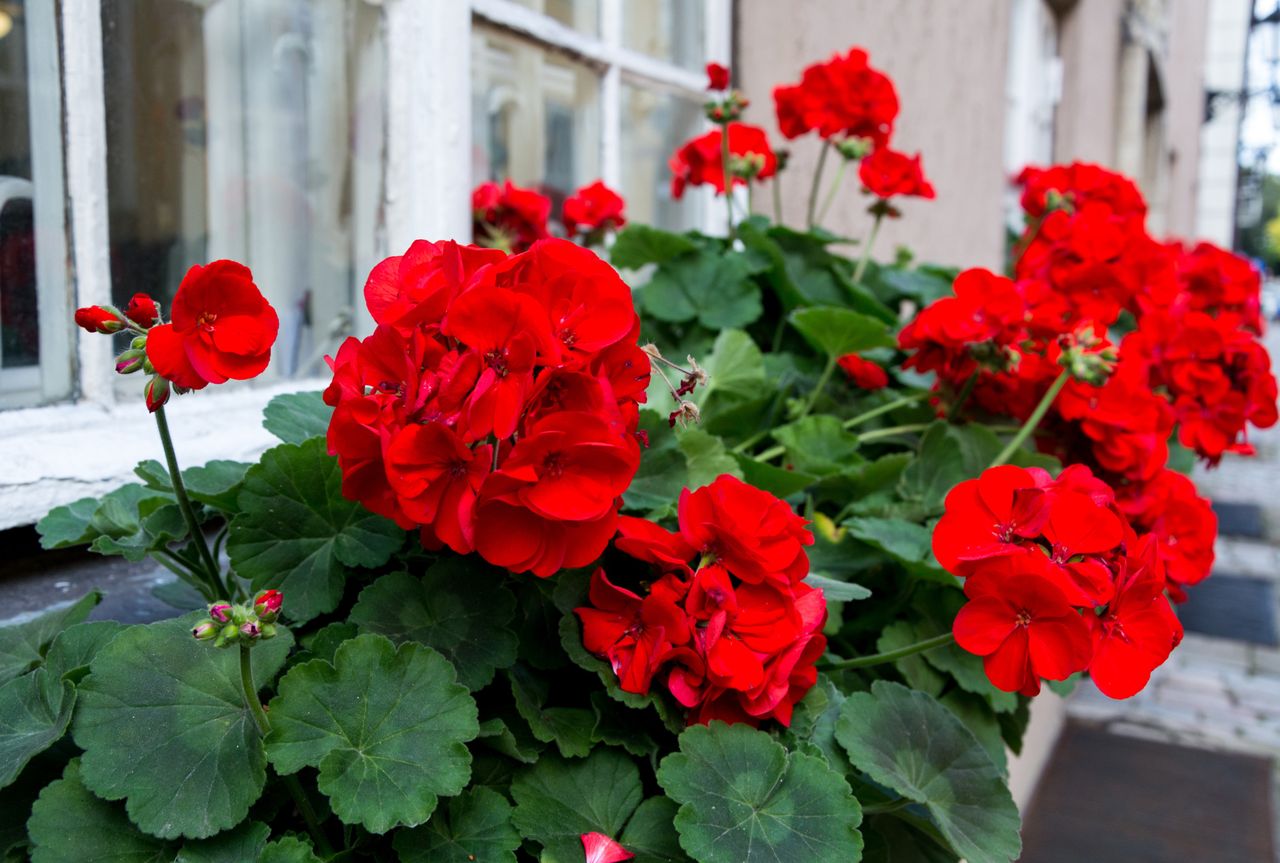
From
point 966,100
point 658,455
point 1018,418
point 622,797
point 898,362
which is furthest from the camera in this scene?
point 966,100

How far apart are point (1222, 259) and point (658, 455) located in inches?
45.3

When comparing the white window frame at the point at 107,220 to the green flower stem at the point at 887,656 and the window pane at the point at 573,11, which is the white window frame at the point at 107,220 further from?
the green flower stem at the point at 887,656

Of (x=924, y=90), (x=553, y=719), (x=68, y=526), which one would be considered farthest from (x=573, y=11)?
(x=553, y=719)

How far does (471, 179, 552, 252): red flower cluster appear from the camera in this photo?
5.05 ft

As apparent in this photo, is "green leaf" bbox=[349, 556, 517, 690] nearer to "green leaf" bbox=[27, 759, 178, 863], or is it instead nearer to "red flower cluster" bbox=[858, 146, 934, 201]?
"green leaf" bbox=[27, 759, 178, 863]

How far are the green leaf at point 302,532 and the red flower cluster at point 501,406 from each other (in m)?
0.13

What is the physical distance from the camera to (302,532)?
82cm

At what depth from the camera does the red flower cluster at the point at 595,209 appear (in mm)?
1653

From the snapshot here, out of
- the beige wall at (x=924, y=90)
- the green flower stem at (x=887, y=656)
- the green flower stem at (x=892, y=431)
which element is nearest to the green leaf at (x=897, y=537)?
the green flower stem at (x=887, y=656)

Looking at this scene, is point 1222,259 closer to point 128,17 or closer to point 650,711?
point 650,711

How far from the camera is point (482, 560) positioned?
796mm

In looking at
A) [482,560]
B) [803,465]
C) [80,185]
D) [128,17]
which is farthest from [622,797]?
[128,17]

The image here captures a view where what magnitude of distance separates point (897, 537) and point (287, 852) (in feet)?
2.21

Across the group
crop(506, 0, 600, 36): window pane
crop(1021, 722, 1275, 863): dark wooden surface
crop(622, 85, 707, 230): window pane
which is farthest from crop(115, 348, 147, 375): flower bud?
crop(1021, 722, 1275, 863): dark wooden surface
